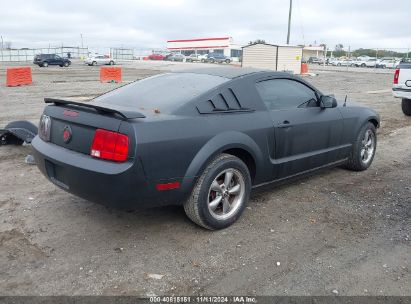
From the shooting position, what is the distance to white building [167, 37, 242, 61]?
89.7 meters

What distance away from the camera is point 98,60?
5391 cm

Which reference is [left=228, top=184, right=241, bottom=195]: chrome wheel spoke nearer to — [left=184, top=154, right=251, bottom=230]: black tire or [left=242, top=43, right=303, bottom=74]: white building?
[left=184, top=154, right=251, bottom=230]: black tire

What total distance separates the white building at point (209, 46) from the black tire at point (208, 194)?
82982 mm

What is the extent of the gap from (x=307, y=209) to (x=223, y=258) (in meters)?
1.46

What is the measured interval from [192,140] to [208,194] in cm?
53

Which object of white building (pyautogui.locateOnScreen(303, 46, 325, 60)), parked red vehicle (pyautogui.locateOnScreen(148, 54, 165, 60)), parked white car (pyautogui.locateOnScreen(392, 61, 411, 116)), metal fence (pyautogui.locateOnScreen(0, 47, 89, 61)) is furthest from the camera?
white building (pyautogui.locateOnScreen(303, 46, 325, 60))

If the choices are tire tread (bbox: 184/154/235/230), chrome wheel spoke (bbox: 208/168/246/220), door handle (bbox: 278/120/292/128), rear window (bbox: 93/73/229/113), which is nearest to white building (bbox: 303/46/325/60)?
door handle (bbox: 278/120/292/128)

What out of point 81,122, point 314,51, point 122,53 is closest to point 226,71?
point 81,122

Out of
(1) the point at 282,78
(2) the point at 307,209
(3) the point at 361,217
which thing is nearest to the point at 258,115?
(1) the point at 282,78

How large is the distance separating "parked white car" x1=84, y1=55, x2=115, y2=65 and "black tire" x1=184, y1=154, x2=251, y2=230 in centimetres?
5205

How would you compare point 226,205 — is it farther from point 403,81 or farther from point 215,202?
point 403,81

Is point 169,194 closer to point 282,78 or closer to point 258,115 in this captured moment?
point 258,115

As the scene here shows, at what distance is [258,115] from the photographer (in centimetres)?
427

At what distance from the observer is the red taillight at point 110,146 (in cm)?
331
